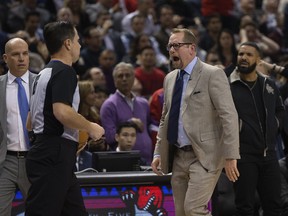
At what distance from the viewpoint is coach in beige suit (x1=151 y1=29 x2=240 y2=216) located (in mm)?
6590

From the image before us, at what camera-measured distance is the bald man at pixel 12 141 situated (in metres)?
6.90

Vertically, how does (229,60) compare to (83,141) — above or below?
above

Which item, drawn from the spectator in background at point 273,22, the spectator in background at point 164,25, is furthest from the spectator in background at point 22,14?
the spectator in background at point 273,22

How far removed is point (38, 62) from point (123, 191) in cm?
410

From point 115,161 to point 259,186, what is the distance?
1546mm

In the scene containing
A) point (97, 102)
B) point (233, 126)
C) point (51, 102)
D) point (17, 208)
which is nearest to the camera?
point (51, 102)

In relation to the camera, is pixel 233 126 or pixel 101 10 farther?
pixel 101 10

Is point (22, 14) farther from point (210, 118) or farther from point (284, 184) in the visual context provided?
point (210, 118)

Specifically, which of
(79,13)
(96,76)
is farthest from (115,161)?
(79,13)

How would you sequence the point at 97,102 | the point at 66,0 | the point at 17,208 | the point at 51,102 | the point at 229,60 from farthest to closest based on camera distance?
1. the point at 66,0
2. the point at 229,60
3. the point at 97,102
4. the point at 17,208
5. the point at 51,102

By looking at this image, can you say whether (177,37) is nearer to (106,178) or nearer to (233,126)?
(233,126)

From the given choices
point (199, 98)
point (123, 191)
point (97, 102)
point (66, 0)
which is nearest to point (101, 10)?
point (66, 0)

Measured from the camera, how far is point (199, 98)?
6.72 meters

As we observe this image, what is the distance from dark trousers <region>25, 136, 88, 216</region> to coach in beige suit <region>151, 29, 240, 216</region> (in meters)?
1.08
